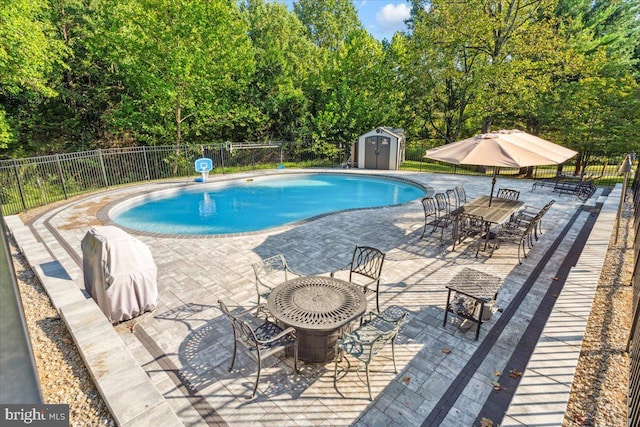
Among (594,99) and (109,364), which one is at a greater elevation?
(594,99)

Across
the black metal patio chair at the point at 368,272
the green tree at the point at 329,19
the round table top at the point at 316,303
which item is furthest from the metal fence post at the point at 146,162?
the green tree at the point at 329,19

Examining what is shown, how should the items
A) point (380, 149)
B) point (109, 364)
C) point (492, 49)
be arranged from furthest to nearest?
point (380, 149), point (492, 49), point (109, 364)

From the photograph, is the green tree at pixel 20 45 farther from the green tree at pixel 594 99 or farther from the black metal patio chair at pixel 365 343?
the green tree at pixel 594 99

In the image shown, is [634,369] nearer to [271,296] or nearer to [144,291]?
[271,296]

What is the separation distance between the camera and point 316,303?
4.21m

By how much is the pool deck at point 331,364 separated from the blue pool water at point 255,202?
3801 mm

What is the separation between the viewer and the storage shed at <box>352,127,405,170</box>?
63.4 ft

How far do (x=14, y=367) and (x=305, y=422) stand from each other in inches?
128

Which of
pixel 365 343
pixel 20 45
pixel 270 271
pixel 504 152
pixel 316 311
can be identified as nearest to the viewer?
pixel 365 343

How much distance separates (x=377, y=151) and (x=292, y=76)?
9.65m

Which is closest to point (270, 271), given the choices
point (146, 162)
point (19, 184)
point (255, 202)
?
point (255, 202)

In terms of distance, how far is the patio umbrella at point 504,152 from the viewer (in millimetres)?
6403

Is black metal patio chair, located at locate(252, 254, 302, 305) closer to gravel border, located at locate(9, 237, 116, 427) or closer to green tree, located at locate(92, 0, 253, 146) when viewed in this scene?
gravel border, located at locate(9, 237, 116, 427)

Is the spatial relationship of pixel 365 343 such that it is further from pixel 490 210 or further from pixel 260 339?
pixel 490 210
